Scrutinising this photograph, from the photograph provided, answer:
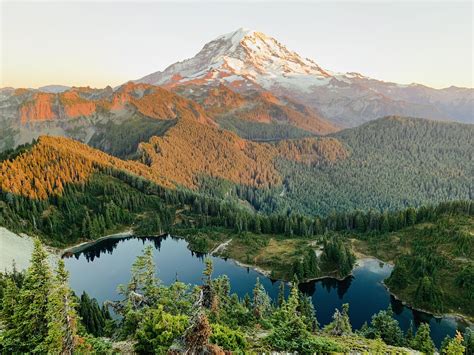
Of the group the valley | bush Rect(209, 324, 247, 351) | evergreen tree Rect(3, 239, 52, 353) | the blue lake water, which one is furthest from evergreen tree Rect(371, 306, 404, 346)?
evergreen tree Rect(3, 239, 52, 353)

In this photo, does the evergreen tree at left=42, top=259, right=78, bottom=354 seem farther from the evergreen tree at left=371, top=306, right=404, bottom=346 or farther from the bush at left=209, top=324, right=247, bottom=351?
the evergreen tree at left=371, top=306, right=404, bottom=346

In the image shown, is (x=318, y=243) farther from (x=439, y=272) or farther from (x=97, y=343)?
(x=97, y=343)

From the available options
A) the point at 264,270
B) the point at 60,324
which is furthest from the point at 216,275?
the point at 60,324

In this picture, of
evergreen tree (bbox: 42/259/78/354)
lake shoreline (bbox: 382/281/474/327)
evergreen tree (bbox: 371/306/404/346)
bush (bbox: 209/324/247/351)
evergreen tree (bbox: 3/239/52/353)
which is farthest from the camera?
lake shoreline (bbox: 382/281/474/327)

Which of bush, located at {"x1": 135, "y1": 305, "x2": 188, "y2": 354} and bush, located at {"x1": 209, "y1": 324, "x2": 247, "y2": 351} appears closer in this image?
bush, located at {"x1": 209, "y1": 324, "x2": 247, "y2": 351}

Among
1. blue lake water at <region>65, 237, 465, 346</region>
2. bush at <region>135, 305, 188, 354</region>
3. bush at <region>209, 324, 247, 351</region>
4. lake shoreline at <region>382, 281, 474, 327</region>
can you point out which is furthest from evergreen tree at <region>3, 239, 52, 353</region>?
lake shoreline at <region>382, 281, 474, 327</region>

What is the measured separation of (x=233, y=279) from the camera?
12875 cm

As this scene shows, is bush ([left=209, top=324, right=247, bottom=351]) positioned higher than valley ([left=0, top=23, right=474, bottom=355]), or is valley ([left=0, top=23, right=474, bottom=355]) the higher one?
bush ([left=209, top=324, right=247, bottom=351])

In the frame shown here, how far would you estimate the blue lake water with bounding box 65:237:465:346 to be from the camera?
104m

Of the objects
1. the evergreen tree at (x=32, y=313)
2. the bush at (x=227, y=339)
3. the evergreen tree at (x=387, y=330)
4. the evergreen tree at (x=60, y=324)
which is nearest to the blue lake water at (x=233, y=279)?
the evergreen tree at (x=387, y=330)

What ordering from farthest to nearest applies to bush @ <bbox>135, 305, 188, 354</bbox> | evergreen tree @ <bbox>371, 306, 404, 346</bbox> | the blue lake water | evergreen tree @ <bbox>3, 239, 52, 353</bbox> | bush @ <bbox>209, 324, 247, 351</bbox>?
1. the blue lake water
2. evergreen tree @ <bbox>371, 306, 404, 346</bbox>
3. evergreen tree @ <bbox>3, 239, 52, 353</bbox>
4. bush @ <bbox>135, 305, 188, 354</bbox>
5. bush @ <bbox>209, 324, 247, 351</bbox>

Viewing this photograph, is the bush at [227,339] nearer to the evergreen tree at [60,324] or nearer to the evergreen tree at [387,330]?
the evergreen tree at [60,324]

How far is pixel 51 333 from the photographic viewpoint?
121 ft

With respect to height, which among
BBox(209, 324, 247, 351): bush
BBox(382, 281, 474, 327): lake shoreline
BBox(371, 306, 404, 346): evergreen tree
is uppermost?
BBox(209, 324, 247, 351): bush
